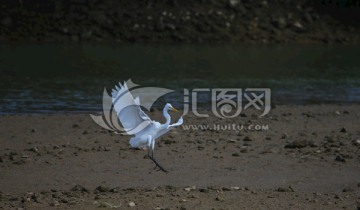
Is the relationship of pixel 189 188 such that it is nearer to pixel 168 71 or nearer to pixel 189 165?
pixel 189 165

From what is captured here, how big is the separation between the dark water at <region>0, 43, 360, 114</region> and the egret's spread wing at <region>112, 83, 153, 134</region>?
660 cm

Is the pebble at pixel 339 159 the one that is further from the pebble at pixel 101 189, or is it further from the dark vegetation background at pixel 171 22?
the dark vegetation background at pixel 171 22

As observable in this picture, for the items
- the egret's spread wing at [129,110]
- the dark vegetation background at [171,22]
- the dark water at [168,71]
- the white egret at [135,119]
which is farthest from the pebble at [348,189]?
the dark vegetation background at [171,22]

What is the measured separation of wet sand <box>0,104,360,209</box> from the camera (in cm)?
842

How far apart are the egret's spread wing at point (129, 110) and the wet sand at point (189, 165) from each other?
659 mm

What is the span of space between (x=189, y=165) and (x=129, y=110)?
5.89ft

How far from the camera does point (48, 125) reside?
44.1 feet

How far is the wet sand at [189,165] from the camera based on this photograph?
27.6 feet

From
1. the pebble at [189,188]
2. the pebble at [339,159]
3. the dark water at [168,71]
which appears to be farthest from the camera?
the dark water at [168,71]

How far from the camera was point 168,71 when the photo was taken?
2292 cm

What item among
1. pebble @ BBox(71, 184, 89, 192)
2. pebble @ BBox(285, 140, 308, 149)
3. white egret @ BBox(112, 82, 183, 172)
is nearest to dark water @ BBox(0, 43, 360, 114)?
pebble @ BBox(285, 140, 308, 149)

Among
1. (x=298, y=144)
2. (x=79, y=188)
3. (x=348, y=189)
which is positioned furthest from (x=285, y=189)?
(x=298, y=144)

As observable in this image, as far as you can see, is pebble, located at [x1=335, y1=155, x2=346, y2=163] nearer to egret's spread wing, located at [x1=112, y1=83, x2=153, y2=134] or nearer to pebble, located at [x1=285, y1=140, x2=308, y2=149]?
pebble, located at [x1=285, y1=140, x2=308, y2=149]

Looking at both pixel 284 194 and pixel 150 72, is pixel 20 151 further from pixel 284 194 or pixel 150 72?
pixel 150 72
